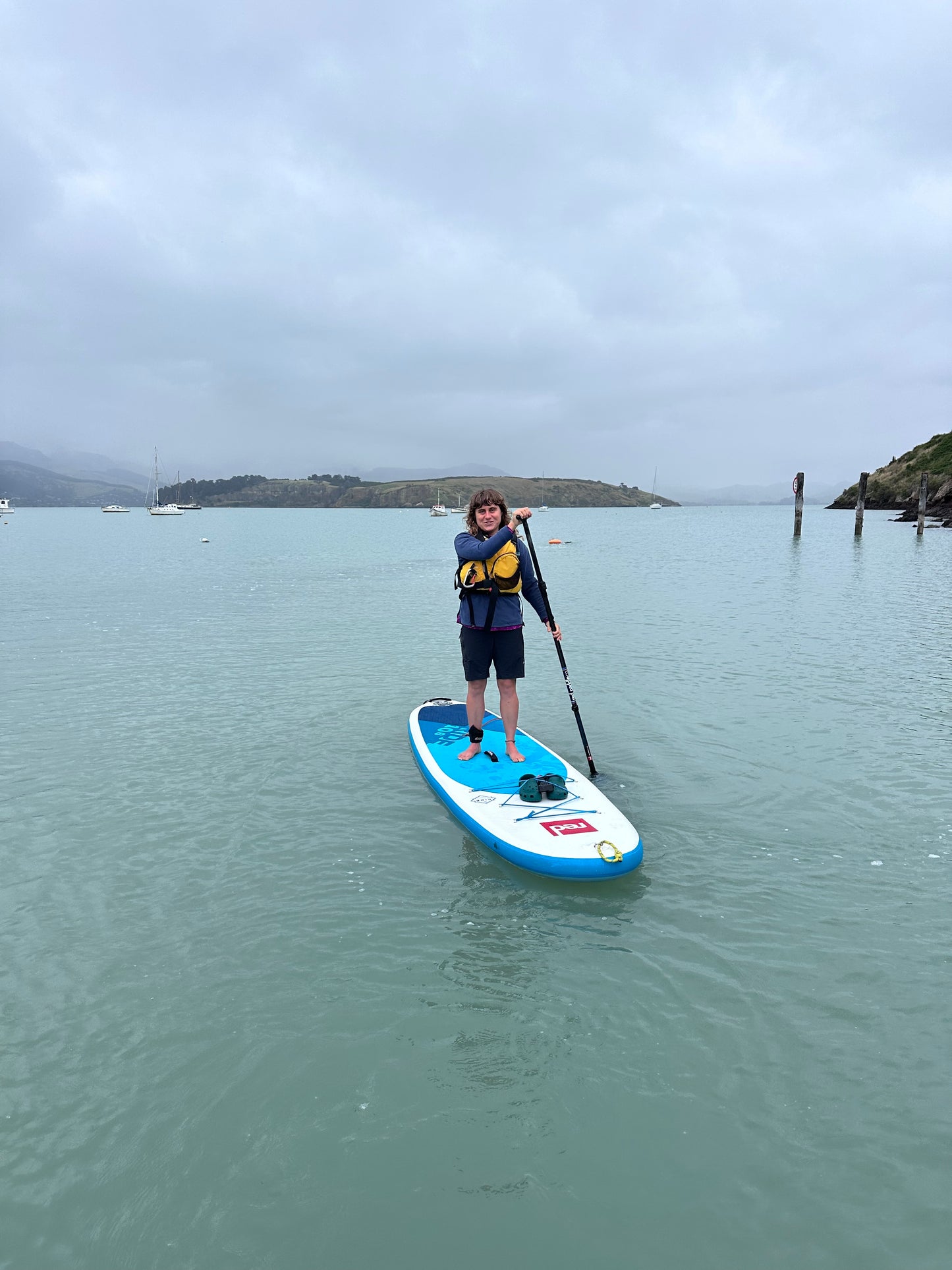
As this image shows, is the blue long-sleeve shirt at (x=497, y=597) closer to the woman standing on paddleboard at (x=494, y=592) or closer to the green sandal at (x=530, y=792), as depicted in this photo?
the woman standing on paddleboard at (x=494, y=592)

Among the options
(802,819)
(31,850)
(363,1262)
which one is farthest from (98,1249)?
(802,819)

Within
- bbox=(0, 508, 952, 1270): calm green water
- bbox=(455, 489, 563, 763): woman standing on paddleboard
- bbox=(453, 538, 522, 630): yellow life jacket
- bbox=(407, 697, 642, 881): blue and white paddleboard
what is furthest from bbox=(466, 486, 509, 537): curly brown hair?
bbox=(0, 508, 952, 1270): calm green water

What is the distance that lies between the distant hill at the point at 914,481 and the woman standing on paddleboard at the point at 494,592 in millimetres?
77875

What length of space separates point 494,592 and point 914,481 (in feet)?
347

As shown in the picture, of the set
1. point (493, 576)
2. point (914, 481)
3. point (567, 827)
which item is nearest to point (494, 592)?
point (493, 576)

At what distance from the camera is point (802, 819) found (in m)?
8.60

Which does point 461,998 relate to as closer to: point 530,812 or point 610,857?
point 610,857

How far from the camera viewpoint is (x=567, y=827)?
300 inches

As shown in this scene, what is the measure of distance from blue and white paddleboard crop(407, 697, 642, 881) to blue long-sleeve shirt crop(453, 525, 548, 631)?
170 cm

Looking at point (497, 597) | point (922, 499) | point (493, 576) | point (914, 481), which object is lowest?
point (497, 597)

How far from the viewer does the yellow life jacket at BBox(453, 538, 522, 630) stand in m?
8.76

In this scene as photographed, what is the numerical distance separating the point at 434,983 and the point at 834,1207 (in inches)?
110

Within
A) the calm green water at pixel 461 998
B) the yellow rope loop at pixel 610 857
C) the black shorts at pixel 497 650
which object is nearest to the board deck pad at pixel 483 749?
the calm green water at pixel 461 998

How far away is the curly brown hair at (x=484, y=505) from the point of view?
8.68 m
